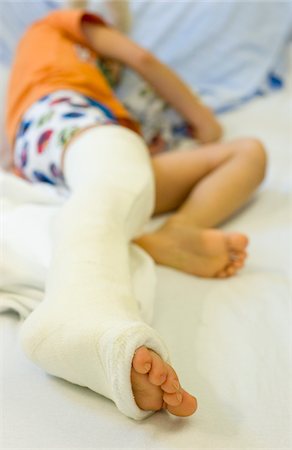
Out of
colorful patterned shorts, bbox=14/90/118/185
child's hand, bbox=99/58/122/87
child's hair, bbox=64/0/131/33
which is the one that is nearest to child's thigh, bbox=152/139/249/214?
colorful patterned shorts, bbox=14/90/118/185

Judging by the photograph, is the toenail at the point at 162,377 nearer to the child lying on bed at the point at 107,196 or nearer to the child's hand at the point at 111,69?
the child lying on bed at the point at 107,196

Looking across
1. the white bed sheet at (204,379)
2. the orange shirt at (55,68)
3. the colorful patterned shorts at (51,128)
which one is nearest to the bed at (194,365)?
the white bed sheet at (204,379)

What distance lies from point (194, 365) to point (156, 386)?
11 cm

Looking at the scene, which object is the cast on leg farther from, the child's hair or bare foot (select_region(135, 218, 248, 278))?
the child's hair

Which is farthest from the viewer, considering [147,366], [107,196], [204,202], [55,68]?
[55,68]

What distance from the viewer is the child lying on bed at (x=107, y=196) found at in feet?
1.80

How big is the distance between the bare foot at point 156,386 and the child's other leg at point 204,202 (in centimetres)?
31

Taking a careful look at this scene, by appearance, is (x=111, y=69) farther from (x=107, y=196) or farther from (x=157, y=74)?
(x=107, y=196)

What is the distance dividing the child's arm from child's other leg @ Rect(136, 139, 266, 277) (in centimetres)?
22

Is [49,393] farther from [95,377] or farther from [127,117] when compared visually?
[127,117]

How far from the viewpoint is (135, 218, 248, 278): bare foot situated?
2.76ft

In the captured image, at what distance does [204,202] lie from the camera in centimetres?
99

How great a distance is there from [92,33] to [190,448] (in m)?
1.01

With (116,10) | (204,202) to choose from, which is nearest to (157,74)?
(116,10)
